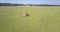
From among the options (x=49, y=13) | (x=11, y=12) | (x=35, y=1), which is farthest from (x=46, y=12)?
(x=11, y=12)

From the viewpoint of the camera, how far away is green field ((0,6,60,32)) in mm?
521

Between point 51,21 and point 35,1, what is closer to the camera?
point 51,21

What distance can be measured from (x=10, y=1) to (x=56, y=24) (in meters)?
0.38

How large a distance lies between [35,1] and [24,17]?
0.61 ft

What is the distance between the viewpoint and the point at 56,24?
56 centimetres

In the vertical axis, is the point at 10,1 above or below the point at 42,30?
above

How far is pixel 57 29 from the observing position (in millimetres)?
526

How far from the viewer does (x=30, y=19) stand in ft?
1.89

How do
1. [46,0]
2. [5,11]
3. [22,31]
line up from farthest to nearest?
[46,0], [5,11], [22,31]

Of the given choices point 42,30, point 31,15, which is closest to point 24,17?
point 31,15

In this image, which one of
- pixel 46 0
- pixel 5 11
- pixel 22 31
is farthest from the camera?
pixel 46 0

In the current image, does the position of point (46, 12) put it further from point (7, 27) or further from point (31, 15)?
point (7, 27)

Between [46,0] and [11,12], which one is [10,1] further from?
[46,0]

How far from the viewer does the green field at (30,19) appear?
521 mm
